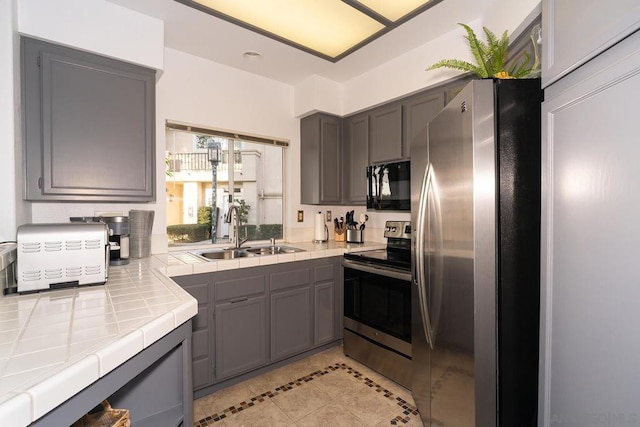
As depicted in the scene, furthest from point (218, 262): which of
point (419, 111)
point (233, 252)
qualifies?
point (419, 111)

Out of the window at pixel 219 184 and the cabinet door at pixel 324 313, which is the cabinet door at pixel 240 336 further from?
the window at pixel 219 184

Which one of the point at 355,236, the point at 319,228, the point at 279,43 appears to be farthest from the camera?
the point at 319,228

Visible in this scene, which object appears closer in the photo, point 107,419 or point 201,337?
point 107,419

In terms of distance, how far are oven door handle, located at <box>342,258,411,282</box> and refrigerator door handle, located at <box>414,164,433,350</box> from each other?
1.02 feet

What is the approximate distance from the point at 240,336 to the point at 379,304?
3.44 feet

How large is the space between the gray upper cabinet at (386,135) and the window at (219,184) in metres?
0.97

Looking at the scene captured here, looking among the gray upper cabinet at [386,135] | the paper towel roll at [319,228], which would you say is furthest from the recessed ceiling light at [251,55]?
the paper towel roll at [319,228]

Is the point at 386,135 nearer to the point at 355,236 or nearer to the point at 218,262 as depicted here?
the point at 355,236

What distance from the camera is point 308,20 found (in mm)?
2148

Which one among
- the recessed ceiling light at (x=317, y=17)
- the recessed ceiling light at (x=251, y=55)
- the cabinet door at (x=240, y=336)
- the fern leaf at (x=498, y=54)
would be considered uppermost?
the recessed ceiling light at (x=317, y=17)

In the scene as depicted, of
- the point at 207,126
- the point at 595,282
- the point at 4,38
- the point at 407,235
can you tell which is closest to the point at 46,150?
the point at 4,38

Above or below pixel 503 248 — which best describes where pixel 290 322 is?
below

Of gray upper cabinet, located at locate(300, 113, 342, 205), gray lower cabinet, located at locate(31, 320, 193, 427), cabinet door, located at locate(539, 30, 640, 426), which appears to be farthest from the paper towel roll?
cabinet door, located at locate(539, 30, 640, 426)

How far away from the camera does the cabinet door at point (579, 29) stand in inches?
31.0
